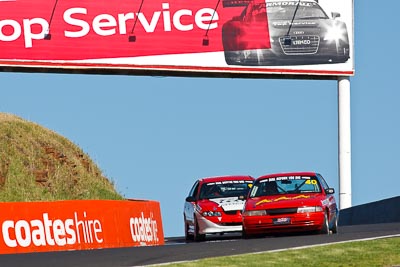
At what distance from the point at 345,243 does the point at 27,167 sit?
22.9m

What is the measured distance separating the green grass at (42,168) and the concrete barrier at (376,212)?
8.55 metres

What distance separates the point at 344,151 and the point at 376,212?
10.4 m

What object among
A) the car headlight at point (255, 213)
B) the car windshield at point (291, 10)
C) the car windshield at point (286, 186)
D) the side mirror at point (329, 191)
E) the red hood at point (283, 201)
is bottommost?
the car headlight at point (255, 213)

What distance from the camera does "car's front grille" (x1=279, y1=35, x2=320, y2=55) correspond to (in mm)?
44719

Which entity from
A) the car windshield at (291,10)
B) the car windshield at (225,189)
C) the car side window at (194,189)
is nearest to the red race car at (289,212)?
the car windshield at (225,189)

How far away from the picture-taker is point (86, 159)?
148ft

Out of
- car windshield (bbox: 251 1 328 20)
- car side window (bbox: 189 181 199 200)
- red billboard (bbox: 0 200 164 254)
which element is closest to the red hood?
red billboard (bbox: 0 200 164 254)

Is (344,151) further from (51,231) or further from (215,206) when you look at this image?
(51,231)

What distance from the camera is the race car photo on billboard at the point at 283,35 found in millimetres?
44344

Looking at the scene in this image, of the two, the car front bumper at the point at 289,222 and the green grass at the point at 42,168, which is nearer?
the car front bumper at the point at 289,222

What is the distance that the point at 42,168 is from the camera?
4172 centimetres

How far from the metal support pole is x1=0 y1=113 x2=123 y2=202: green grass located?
815cm

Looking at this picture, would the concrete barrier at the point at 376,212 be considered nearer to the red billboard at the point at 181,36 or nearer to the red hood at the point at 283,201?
the red billboard at the point at 181,36

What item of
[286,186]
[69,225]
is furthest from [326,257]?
[286,186]
